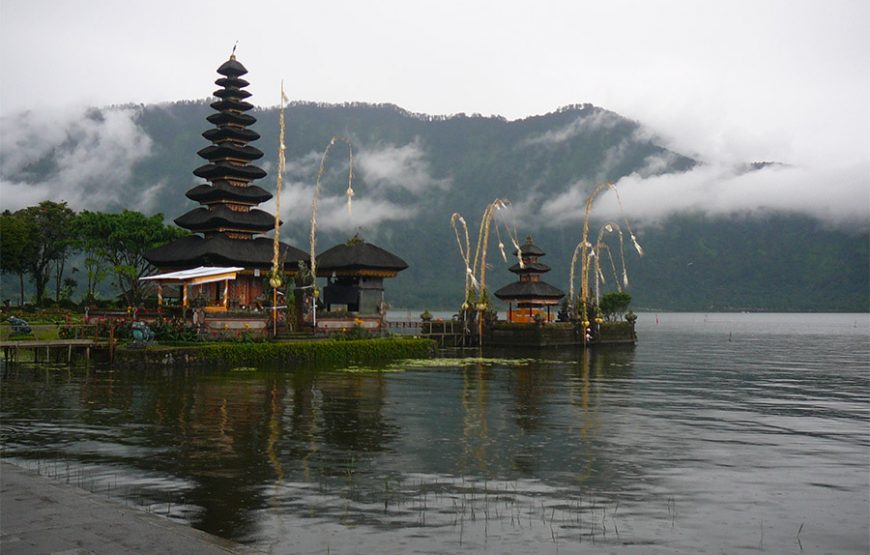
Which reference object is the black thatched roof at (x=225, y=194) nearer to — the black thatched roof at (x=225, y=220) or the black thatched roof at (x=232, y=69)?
the black thatched roof at (x=225, y=220)

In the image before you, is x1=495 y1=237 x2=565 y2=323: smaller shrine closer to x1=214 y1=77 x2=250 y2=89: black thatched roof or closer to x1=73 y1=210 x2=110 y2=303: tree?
x1=214 y1=77 x2=250 y2=89: black thatched roof

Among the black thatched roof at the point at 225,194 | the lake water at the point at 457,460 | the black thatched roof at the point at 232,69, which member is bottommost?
the lake water at the point at 457,460

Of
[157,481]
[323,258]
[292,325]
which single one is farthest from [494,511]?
[323,258]

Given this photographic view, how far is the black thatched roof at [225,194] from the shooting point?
6294 cm

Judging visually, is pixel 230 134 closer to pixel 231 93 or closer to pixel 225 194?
pixel 231 93

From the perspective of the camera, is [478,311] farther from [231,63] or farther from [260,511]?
[260,511]

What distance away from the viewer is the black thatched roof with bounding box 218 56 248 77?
6825cm

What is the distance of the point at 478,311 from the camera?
238 feet

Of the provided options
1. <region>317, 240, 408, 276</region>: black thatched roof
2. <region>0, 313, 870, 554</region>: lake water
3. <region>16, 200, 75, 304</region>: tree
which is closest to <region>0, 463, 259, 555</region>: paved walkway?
<region>0, 313, 870, 554</region>: lake water

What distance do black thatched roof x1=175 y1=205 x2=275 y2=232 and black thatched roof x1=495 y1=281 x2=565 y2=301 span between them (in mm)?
26823

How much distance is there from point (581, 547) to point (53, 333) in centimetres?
4839

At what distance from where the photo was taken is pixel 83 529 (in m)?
10.8

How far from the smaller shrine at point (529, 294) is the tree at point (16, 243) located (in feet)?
155

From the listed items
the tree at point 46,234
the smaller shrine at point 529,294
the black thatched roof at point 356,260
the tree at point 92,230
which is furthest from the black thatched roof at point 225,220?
the tree at point 46,234
